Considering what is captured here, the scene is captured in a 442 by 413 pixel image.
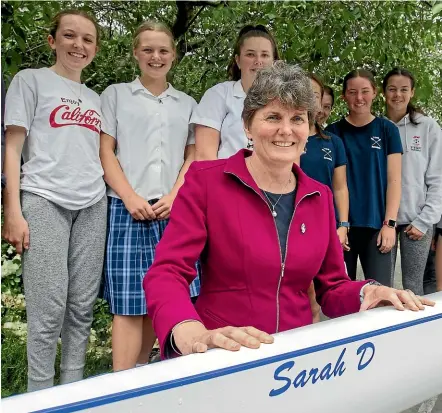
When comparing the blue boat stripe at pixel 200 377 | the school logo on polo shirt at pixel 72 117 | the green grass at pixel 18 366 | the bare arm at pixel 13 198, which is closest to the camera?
the blue boat stripe at pixel 200 377

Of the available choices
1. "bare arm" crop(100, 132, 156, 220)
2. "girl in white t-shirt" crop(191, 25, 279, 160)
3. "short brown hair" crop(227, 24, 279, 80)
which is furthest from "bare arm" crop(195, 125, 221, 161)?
"short brown hair" crop(227, 24, 279, 80)

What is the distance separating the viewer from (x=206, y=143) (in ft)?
9.52

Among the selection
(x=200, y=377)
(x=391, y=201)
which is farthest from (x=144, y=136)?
(x=200, y=377)

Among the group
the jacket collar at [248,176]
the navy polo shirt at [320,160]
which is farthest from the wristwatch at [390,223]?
the jacket collar at [248,176]

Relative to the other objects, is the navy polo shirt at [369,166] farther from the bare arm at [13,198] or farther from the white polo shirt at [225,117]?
the bare arm at [13,198]

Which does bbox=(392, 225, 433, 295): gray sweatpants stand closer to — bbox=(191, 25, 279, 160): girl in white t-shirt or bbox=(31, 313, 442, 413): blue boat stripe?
bbox=(191, 25, 279, 160): girl in white t-shirt

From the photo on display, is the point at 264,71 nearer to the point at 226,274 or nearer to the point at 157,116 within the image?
the point at 226,274

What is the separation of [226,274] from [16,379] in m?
2.72

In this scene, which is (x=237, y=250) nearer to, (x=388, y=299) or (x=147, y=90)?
(x=388, y=299)

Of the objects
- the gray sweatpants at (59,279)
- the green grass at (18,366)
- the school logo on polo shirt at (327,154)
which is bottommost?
the green grass at (18,366)

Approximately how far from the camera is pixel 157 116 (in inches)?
114

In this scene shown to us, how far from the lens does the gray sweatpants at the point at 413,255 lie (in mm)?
3562

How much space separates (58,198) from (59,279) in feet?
1.15

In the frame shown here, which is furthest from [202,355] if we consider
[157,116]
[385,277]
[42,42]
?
[42,42]
